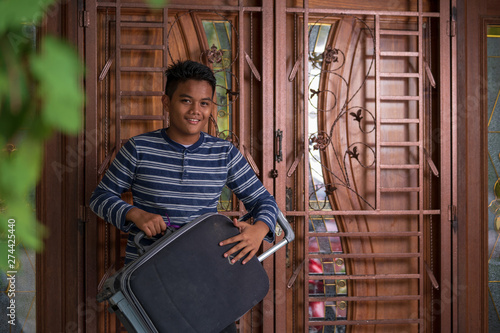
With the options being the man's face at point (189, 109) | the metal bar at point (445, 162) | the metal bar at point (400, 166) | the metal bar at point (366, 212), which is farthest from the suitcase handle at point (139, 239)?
the metal bar at point (445, 162)

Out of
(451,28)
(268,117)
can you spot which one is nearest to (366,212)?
(268,117)

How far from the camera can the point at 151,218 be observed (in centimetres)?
133

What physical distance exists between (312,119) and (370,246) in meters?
0.69

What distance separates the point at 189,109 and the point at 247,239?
0.48 m

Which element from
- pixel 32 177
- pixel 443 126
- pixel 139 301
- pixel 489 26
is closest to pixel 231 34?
pixel 443 126

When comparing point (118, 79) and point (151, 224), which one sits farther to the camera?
point (118, 79)

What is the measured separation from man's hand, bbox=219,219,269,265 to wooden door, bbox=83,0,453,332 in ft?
2.40

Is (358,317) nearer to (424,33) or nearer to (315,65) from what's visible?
(315,65)

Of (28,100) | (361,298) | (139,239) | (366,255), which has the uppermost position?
(28,100)

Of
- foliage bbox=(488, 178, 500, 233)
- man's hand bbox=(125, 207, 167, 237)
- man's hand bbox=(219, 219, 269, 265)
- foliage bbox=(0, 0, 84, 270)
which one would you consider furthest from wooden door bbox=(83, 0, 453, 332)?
foliage bbox=(0, 0, 84, 270)

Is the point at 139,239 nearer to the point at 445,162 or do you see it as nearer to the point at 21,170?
the point at 21,170

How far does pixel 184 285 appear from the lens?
1.22m

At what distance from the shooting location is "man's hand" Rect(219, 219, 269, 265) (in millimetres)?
1321

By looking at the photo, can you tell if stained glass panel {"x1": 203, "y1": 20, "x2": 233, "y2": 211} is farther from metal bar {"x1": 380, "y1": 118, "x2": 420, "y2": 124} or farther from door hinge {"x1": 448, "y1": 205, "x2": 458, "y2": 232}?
door hinge {"x1": 448, "y1": 205, "x2": 458, "y2": 232}
